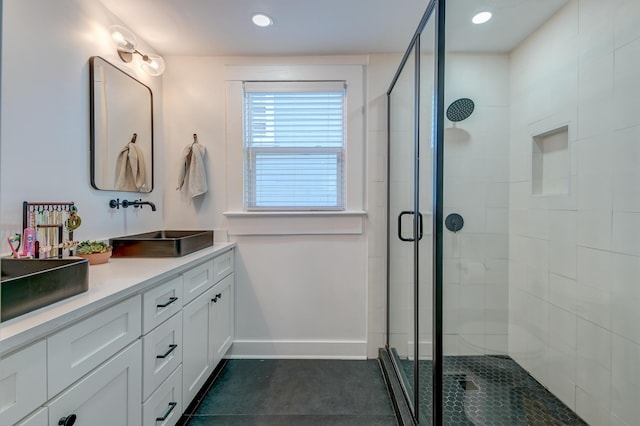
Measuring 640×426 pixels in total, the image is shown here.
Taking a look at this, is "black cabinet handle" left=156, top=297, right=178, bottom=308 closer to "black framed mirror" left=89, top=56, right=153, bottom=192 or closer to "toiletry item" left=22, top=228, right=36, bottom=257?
"toiletry item" left=22, top=228, right=36, bottom=257

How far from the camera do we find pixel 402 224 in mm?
1874

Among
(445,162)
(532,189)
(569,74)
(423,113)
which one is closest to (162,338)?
(445,162)

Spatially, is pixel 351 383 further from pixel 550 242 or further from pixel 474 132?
pixel 474 132

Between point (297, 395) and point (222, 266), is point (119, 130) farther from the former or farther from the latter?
point (297, 395)

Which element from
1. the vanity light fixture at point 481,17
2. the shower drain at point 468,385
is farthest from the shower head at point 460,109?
the shower drain at point 468,385

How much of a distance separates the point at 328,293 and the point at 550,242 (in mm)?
1449

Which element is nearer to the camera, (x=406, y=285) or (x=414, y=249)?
(x=414, y=249)

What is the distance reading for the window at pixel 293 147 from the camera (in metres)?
2.25

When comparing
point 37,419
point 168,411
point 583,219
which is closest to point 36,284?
point 37,419

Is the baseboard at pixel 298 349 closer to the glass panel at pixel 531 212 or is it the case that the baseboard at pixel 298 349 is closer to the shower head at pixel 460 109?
the glass panel at pixel 531 212

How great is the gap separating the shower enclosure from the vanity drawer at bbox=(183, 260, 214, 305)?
3.96 ft

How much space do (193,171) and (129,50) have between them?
83 centimetres

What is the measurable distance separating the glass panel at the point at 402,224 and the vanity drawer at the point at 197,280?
120 cm

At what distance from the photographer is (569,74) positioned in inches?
55.2
